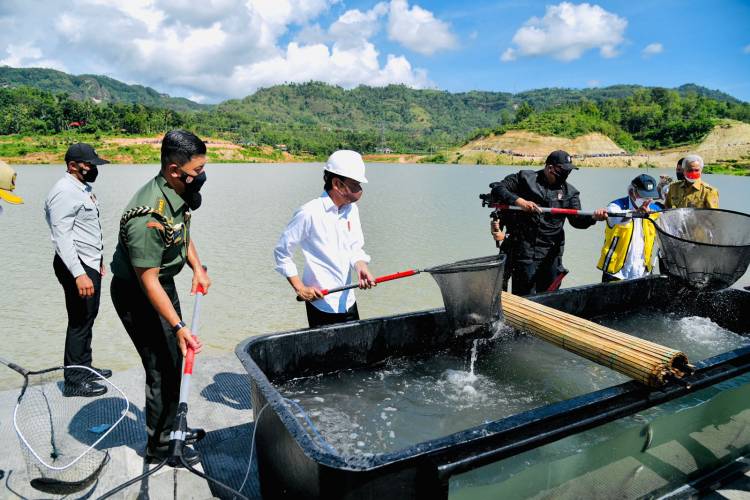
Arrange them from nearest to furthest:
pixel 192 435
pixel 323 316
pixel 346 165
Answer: pixel 192 435 → pixel 346 165 → pixel 323 316


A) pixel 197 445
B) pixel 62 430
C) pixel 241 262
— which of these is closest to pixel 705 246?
pixel 197 445

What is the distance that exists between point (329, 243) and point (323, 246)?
0.04 meters

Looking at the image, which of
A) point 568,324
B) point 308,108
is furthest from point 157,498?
point 308,108

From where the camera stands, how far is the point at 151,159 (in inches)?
2190

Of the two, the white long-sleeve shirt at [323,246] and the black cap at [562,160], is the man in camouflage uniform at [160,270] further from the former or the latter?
the black cap at [562,160]

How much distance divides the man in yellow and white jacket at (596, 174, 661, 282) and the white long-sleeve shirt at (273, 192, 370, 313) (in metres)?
2.86

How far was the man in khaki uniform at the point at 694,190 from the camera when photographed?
5492mm

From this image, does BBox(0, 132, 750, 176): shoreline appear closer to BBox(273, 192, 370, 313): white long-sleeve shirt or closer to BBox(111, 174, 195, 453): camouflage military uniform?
BBox(273, 192, 370, 313): white long-sleeve shirt

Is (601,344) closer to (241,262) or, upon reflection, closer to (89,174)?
Answer: (89,174)

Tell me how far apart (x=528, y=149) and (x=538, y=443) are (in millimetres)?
82329

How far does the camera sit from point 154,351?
2.66 metres

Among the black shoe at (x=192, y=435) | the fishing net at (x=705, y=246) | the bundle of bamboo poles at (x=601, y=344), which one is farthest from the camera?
the fishing net at (x=705, y=246)

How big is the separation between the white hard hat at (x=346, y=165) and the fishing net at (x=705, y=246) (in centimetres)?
236

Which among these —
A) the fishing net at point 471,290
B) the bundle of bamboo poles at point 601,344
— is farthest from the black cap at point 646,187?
the fishing net at point 471,290
